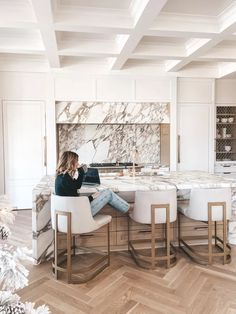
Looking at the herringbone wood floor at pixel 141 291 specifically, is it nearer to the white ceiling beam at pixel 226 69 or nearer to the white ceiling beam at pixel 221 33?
the white ceiling beam at pixel 221 33

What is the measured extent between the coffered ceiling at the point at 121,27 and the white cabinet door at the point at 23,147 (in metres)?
1.16

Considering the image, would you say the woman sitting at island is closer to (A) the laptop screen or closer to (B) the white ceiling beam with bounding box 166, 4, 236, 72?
(A) the laptop screen

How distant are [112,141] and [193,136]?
168 cm

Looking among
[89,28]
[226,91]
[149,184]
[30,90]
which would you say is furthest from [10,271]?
[226,91]

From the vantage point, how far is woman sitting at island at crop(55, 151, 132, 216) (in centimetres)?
270

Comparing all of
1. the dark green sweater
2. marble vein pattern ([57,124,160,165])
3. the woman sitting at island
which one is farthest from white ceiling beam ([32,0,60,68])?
marble vein pattern ([57,124,160,165])

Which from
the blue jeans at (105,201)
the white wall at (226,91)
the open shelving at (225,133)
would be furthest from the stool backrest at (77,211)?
the white wall at (226,91)

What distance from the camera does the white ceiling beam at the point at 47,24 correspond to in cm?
268

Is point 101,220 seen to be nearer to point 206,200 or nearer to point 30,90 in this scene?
point 206,200

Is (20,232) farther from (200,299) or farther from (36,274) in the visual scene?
(200,299)

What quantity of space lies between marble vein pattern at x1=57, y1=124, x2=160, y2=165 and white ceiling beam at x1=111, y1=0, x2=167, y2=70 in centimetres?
186

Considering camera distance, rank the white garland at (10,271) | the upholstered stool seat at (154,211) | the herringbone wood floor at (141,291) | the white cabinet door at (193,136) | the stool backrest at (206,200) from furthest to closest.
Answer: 1. the white cabinet door at (193,136)
2. the stool backrest at (206,200)
3. the upholstered stool seat at (154,211)
4. the herringbone wood floor at (141,291)
5. the white garland at (10,271)

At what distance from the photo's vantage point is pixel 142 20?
306cm

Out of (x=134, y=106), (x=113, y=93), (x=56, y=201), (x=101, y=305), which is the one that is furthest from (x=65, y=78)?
(x=101, y=305)
